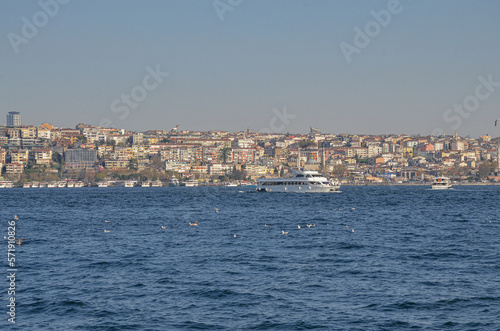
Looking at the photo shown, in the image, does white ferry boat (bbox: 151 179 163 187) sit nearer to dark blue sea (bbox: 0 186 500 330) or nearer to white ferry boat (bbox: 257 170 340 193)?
white ferry boat (bbox: 257 170 340 193)

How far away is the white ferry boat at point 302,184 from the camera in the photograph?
99.6 meters

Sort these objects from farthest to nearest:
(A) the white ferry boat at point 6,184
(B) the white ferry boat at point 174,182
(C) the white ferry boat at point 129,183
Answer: (B) the white ferry boat at point 174,182 → (C) the white ferry boat at point 129,183 → (A) the white ferry boat at point 6,184

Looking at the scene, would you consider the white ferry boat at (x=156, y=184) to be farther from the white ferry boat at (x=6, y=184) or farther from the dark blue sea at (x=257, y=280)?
the dark blue sea at (x=257, y=280)

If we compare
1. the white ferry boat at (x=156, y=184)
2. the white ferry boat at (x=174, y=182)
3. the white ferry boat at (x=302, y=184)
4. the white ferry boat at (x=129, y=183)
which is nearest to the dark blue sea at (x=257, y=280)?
the white ferry boat at (x=302, y=184)

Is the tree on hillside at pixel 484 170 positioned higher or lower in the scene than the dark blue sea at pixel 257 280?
higher

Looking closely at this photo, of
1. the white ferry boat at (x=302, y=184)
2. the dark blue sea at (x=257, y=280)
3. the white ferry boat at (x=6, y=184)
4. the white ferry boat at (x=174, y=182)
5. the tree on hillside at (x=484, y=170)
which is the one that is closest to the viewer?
the dark blue sea at (x=257, y=280)

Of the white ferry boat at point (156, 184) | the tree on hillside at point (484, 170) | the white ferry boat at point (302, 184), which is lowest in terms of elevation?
the white ferry boat at point (156, 184)

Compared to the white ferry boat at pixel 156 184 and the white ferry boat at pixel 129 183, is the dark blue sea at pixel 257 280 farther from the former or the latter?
the white ferry boat at pixel 156 184

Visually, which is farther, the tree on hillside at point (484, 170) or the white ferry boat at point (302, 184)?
the tree on hillside at point (484, 170)

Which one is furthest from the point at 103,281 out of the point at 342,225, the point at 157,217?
the point at 157,217

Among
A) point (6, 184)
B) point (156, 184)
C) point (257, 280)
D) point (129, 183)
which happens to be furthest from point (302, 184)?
point (6, 184)

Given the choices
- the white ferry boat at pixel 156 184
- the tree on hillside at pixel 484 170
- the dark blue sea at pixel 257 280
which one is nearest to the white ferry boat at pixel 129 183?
the white ferry boat at pixel 156 184

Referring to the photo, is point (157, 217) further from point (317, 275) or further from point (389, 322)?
point (389, 322)

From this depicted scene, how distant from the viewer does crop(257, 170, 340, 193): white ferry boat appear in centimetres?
9960
